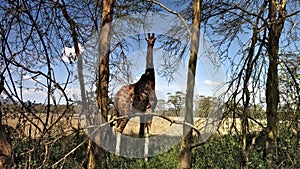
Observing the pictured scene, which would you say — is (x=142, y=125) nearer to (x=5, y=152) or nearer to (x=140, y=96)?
(x=140, y=96)

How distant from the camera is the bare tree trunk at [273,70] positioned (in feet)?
5.57

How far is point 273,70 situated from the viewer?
1843mm

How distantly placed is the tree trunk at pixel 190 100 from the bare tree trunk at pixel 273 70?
0.38 metres

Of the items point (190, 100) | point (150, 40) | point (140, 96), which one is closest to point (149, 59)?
point (150, 40)

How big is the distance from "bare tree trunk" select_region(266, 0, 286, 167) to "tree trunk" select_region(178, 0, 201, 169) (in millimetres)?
383

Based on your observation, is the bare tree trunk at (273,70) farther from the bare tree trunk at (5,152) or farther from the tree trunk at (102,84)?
the bare tree trunk at (5,152)

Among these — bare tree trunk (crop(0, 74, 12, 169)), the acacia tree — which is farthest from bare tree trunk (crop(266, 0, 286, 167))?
bare tree trunk (crop(0, 74, 12, 169))

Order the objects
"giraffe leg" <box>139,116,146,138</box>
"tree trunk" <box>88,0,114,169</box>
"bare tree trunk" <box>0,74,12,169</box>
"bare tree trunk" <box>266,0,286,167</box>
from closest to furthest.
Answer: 1. "bare tree trunk" <box>0,74,12,169</box>
2. "tree trunk" <box>88,0,114,169</box>
3. "bare tree trunk" <box>266,0,286,167</box>
4. "giraffe leg" <box>139,116,146,138</box>

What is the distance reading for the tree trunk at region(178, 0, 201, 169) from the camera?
5.60 feet

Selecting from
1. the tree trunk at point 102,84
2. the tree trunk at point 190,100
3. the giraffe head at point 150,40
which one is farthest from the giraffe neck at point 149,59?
the tree trunk at point 190,100

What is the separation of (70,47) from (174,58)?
0.57 metres

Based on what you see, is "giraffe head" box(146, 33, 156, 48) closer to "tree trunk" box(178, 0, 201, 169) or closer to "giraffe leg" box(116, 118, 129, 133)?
"tree trunk" box(178, 0, 201, 169)

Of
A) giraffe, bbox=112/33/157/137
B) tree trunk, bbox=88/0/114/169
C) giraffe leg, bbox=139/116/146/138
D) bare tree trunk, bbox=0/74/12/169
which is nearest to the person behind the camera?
bare tree trunk, bbox=0/74/12/169

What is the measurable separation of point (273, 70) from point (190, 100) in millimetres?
520
